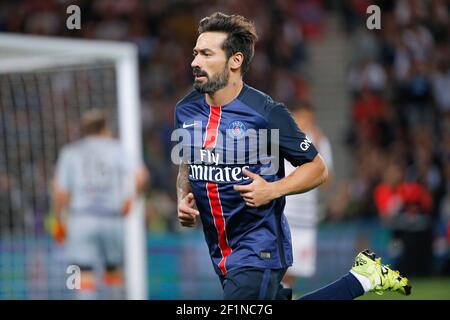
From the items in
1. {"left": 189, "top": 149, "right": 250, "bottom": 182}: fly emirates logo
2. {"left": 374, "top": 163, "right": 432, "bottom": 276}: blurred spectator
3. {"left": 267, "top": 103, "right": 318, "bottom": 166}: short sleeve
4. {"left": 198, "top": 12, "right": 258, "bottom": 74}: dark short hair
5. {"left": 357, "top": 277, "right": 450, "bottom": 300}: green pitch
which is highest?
{"left": 198, "top": 12, "right": 258, "bottom": 74}: dark short hair

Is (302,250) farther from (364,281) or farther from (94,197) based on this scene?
(364,281)

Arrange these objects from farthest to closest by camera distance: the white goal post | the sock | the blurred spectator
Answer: the blurred spectator → the white goal post → the sock

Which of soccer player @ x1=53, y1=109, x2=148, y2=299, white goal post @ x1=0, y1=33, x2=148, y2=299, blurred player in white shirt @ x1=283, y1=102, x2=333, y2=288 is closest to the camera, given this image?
blurred player in white shirt @ x1=283, y1=102, x2=333, y2=288

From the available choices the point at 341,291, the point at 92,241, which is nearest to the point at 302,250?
the point at 92,241

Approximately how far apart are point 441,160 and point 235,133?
10989mm

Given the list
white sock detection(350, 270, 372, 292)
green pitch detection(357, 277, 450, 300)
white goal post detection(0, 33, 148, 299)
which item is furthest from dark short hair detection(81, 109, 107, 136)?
white sock detection(350, 270, 372, 292)

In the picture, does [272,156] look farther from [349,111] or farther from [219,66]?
[349,111]

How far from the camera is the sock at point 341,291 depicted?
6215 millimetres

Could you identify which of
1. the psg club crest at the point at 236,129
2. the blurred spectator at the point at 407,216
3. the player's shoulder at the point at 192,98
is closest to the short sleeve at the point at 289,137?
the psg club crest at the point at 236,129

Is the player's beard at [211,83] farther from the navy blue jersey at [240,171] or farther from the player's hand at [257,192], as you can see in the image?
the player's hand at [257,192]

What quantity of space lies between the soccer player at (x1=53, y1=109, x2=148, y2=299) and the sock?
456 centimetres

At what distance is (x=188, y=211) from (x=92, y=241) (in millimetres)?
4787

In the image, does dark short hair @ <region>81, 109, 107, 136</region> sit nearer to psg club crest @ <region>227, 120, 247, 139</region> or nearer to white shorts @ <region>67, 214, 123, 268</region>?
white shorts @ <region>67, 214, 123, 268</region>

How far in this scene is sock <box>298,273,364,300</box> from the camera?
6.21 meters
